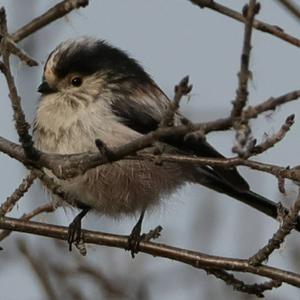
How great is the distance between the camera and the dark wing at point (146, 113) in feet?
12.1

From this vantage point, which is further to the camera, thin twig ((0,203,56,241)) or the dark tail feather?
the dark tail feather

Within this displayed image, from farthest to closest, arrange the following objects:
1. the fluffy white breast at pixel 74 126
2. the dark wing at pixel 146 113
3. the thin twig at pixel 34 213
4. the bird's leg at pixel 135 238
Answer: the dark wing at pixel 146 113, the fluffy white breast at pixel 74 126, the bird's leg at pixel 135 238, the thin twig at pixel 34 213

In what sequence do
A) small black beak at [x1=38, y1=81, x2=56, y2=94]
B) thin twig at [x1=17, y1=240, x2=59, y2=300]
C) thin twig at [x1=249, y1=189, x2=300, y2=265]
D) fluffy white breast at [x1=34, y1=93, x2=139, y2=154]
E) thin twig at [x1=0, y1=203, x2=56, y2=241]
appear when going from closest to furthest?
thin twig at [x1=249, y1=189, x2=300, y2=265] < thin twig at [x1=17, y1=240, x2=59, y2=300] < thin twig at [x1=0, y1=203, x2=56, y2=241] < fluffy white breast at [x1=34, y1=93, x2=139, y2=154] < small black beak at [x1=38, y1=81, x2=56, y2=94]

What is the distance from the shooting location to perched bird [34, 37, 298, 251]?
355 cm

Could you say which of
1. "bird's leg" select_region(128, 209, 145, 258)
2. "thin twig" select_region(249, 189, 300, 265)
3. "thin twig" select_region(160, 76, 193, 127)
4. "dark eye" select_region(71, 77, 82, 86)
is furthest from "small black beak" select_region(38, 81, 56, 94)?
"thin twig" select_region(160, 76, 193, 127)

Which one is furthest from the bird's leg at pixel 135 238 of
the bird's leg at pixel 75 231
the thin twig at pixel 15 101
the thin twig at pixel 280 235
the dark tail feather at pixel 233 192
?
the thin twig at pixel 15 101

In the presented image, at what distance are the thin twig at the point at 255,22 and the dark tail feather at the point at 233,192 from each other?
188 cm

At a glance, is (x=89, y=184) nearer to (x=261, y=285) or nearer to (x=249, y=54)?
(x=261, y=285)

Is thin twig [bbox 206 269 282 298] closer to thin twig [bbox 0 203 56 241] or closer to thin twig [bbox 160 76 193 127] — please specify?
thin twig [bbox 0 203 56 241]

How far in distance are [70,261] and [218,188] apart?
1.07 metres

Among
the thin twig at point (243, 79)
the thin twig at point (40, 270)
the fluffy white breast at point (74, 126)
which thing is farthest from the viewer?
the fluffy white breast at point (74, 126)

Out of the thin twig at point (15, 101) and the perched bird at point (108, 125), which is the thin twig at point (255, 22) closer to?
the thin twig at point (15, 101)

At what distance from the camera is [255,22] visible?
7.09ft

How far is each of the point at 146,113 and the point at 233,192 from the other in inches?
29.0
